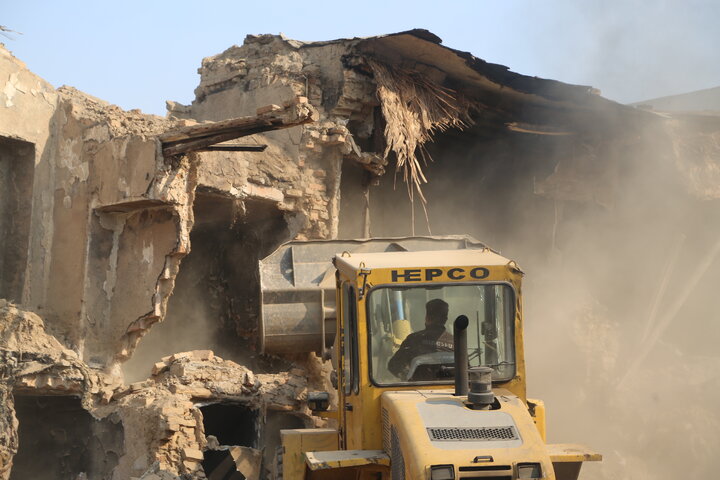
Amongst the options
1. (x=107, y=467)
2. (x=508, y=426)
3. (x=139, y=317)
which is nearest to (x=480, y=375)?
(x=508, y=426)

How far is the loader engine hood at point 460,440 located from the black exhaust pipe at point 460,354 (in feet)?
0.28

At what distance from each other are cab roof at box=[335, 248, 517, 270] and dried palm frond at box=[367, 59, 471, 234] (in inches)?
234

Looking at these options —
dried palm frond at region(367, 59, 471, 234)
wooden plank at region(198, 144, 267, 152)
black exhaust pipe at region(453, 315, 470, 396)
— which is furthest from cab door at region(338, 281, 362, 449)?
dried palm frond at region(367, 59, 471, 234)

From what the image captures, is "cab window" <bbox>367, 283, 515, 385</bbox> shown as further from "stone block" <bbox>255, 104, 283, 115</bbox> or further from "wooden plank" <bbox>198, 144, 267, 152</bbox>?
"wooden plank" <bbox>198, 144, 267, 152</bbox>

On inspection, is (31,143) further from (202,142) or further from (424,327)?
(424,327)

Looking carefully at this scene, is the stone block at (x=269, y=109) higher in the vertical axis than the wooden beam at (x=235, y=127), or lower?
higher

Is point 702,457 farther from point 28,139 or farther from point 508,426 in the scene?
point 28,139

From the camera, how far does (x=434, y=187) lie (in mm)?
16672

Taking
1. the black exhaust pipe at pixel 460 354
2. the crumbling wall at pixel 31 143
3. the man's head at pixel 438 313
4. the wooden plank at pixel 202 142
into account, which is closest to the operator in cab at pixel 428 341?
the man's head at pixel 438 313

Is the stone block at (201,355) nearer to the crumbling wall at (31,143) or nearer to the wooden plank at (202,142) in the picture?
Result: the crumbling wall at (31,143)

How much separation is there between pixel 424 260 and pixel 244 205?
6.47 meters

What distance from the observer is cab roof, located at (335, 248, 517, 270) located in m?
→ 6.25

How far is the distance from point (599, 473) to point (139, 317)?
24.9 feet

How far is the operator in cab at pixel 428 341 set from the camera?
6.12 metres
